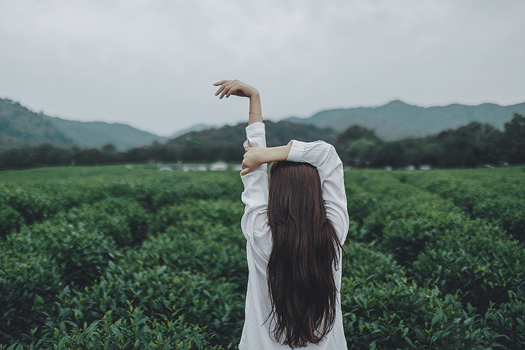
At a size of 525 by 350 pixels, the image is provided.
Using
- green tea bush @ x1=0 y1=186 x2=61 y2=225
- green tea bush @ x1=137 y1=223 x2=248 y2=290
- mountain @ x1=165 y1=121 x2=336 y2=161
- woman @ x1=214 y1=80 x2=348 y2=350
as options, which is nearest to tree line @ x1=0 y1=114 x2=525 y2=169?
mountain @ x1=165 y1=121 x2=336 y2=161

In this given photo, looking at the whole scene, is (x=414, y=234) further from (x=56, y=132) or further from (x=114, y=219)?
(x=56, y=132)

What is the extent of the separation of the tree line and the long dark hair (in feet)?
12.3

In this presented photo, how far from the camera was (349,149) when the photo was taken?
13.4 m

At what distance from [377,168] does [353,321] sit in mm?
11789

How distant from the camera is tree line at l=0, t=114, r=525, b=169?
5965 millimetres

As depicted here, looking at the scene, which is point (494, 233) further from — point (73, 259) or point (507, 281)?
point (73, 259)

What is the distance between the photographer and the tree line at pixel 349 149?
5965 mm

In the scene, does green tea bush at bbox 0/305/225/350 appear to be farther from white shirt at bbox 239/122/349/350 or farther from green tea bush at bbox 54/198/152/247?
green tea bush at bbox 54/198/152/247

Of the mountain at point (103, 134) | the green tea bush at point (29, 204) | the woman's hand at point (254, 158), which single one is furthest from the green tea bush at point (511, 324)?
the mountain at point (103, 134)

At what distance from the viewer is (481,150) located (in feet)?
22.3

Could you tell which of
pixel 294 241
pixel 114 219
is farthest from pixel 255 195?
pixel 114 219

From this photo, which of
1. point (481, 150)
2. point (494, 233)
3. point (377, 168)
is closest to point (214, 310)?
point (494, 233)

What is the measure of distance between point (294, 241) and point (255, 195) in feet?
0.84

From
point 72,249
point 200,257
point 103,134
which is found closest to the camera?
point 200,257
